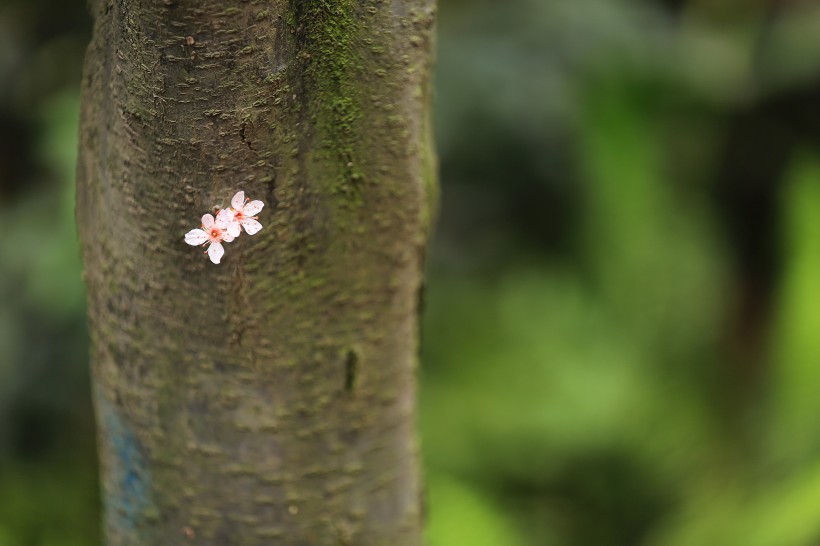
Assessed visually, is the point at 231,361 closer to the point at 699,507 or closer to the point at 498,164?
the point at 699,507

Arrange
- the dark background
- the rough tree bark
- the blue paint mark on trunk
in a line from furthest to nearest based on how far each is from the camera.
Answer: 1. the dark background
2. the blue paint mark on trunk
3. the rough tree bark

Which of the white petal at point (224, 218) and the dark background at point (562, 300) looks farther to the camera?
the dark background at point (562, 300)

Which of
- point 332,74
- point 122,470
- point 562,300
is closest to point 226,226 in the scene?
point 332,74

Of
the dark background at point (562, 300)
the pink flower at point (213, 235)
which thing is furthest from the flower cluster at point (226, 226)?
the dark background at point (562, 300)

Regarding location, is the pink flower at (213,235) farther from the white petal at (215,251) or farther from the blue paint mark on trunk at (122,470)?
the blue paint mark on trunk at (122,470)

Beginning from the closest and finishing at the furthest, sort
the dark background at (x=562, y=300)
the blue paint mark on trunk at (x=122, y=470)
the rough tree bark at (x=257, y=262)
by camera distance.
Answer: the rough tree bark at (x=257, y=262) → the blue paint mark on trunk at (x=122, y=470) → the dark background at (x=562, y=300)

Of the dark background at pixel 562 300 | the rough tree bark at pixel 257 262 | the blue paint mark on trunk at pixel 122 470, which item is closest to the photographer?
the rough tree bark at pixel 257 262

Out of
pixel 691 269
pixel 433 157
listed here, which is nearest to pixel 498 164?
pixel 691 269

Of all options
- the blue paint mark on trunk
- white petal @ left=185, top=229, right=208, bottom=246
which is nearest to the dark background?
the blue paint mark on trunk

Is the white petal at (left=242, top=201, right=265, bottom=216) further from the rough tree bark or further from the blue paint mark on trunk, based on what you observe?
the blue paint mark on trunk
